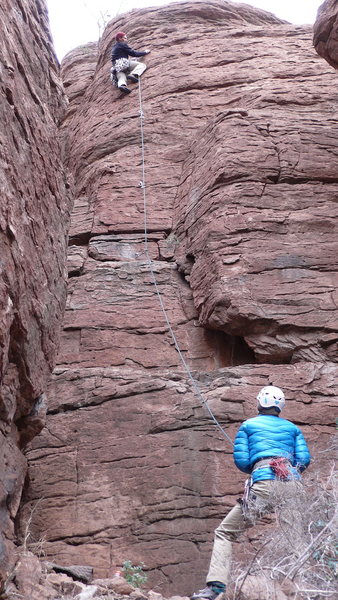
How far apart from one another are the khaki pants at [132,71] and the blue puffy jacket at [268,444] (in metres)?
10.3

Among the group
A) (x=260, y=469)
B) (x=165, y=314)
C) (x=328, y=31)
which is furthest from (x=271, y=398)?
(x=328, y=31)

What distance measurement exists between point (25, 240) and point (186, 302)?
15.9ft

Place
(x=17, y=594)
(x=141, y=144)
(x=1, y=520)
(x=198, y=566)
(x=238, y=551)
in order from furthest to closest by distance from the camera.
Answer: (x=141, y=144), (x=198, y=566), (x=238, y=551), (x=1, y=520), (x=17, y=594)

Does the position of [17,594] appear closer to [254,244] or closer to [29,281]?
[29,281]

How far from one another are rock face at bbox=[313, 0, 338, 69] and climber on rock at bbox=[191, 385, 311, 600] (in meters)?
5.73

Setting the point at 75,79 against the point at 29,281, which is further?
the point at 75,79

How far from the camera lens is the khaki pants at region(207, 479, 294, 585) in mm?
6480

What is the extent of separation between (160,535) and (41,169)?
4.11m

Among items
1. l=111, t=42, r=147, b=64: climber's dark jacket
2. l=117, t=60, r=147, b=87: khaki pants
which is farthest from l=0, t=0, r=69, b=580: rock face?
l=111, t=42, r=147, b=64: climber's dark jacket

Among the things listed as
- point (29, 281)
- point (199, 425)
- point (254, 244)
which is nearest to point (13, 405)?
point (29, 281)

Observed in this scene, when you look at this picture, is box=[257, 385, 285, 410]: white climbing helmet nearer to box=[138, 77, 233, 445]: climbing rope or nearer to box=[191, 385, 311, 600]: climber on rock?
box=[191, 385, 311, 600]: climber on rock

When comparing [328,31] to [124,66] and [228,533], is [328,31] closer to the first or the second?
[124,66]

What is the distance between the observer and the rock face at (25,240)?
650 cm

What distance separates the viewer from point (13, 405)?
22.7ft
